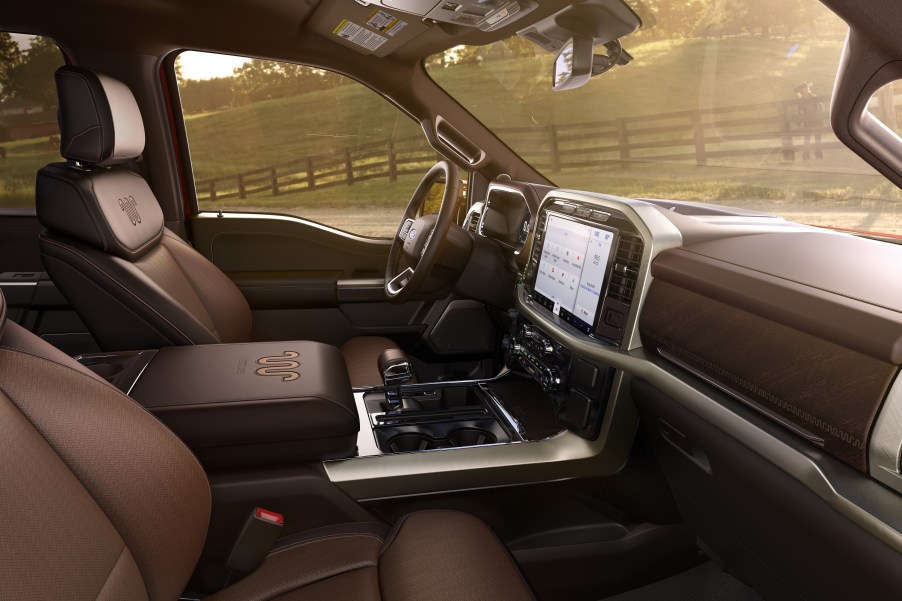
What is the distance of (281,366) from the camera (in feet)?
5.44

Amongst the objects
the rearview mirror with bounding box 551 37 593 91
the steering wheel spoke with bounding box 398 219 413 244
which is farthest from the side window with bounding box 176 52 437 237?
the rearview mirror with bounding box 551 37 593 91

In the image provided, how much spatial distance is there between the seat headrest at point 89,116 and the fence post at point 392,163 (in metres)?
2.34

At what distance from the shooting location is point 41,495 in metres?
0.79

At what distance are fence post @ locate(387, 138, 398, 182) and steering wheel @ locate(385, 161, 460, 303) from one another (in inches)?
69.6

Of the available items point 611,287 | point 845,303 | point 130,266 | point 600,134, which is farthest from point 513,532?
point 600,134

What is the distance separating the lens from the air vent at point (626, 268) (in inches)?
56.3

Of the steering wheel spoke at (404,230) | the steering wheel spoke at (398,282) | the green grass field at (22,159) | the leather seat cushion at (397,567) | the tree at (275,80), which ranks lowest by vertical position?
the leather seat cushion at (397,567)

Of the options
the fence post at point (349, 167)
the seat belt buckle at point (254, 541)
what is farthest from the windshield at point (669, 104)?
the seat belt buckle at point (254, 541)

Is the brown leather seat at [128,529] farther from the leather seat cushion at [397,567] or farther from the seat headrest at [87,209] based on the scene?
the seat headrest at [87,209]

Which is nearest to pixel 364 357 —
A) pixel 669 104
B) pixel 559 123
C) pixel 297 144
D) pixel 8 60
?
pixel 8 60

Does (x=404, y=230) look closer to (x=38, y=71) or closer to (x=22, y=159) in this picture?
(x=38, y=71)

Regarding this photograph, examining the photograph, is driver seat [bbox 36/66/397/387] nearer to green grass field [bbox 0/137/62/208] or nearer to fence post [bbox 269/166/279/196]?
green grass field [bbox 0/137/62/208]

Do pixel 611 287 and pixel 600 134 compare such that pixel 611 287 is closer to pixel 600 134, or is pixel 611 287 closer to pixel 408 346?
pixel 408 346

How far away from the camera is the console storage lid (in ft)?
4.54
